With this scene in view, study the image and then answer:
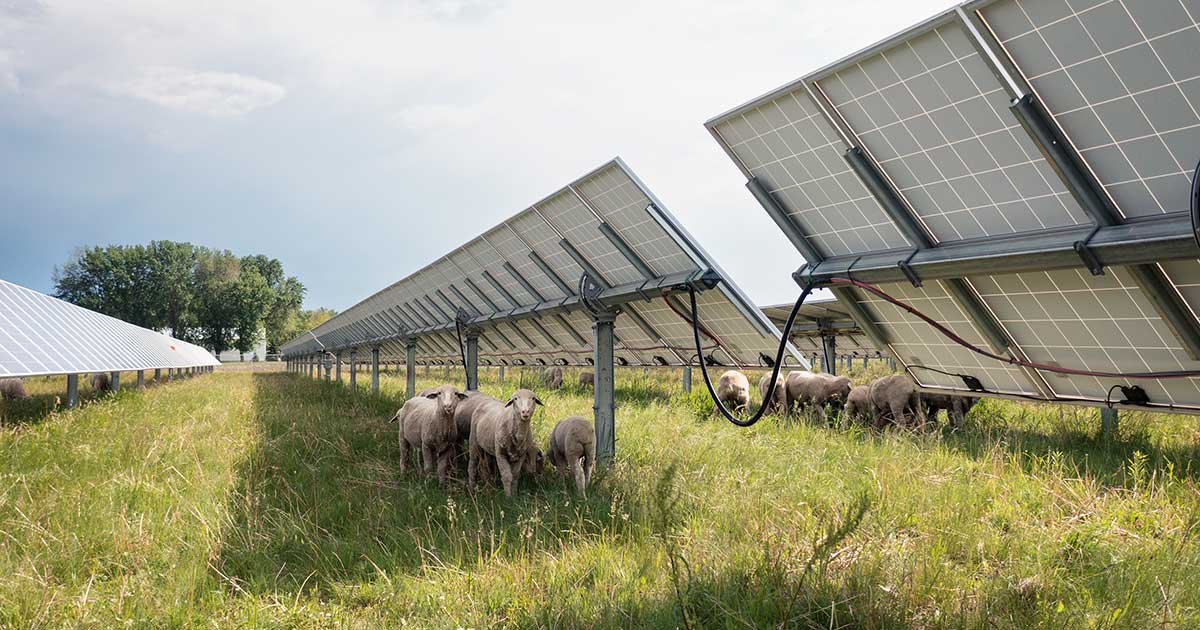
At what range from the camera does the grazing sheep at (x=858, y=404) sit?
1434cm

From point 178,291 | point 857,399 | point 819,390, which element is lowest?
point 857,399

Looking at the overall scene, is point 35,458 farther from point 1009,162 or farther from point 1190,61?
point 1190,61

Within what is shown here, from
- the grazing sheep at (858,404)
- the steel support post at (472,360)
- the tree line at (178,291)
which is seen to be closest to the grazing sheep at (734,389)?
the grazing sheep at (858,404)

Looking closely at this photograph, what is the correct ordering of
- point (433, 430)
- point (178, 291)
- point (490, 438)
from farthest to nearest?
point (178, 291)
point (433, 430)
point (490, 438)

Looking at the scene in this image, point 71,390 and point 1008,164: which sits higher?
point 1008,164

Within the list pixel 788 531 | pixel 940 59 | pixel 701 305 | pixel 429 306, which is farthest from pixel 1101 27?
pixel 429 306

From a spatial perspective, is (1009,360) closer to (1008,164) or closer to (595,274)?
(1008,164)

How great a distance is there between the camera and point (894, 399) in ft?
43.5

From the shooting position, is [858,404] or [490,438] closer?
[490,438]

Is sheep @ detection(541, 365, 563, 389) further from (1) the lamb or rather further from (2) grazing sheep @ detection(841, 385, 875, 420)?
(1) the lamb

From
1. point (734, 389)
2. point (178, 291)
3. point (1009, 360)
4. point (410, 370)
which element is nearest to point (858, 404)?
point (734, 389)

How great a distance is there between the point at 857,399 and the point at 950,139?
1013 centimetres

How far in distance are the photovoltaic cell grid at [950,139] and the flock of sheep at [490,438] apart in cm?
429

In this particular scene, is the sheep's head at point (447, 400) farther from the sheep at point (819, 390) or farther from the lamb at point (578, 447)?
the sheep at point (819, 390)
